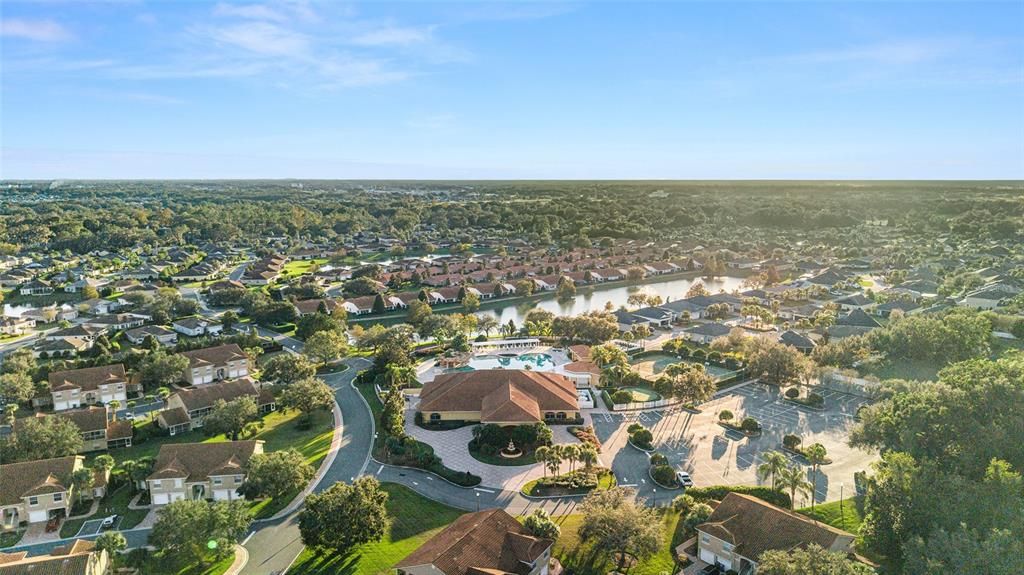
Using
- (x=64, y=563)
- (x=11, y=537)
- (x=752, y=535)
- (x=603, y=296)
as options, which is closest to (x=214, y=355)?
Answer: (x=11, y=537)

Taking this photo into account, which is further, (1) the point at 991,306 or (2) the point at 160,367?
(1) the point at 991,306

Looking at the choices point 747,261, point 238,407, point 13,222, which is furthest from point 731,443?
point 13,222

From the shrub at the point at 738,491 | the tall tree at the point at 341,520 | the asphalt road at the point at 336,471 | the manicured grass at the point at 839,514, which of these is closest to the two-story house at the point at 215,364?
the asphalt road at the point at 336,471

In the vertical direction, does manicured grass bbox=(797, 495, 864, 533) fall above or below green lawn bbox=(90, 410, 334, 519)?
above

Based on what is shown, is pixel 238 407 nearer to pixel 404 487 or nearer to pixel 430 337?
pixel 404 487

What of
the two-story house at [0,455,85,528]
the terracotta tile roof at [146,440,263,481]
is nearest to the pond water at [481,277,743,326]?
the terracotta tile roof at [146,440,263,481]

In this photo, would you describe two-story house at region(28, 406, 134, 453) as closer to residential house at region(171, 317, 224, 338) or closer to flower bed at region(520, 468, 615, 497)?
flower bed at region(520, 468, 615, 497)
